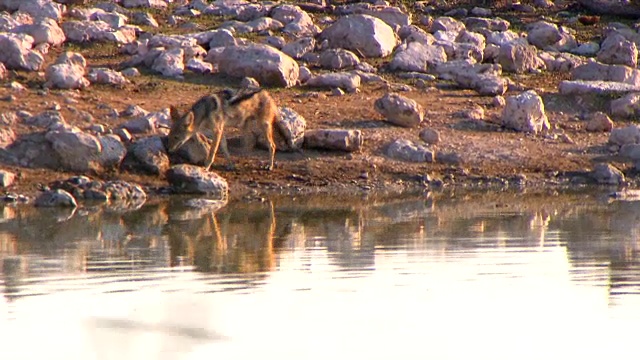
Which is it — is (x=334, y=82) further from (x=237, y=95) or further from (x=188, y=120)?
(x=188, y=120)

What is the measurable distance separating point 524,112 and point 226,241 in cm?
640

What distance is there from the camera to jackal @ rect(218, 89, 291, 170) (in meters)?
15.2

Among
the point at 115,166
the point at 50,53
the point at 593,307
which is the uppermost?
the point at 50,53

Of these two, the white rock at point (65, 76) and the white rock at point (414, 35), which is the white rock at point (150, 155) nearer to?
the white rock at point (65, 76)

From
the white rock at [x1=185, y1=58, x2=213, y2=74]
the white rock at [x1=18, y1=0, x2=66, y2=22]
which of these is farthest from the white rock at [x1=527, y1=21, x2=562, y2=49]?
the white rock at [x1=18, y1=0, x2=66, y2=22]

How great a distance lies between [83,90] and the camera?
16.4 m

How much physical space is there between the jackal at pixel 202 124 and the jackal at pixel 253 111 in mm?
90

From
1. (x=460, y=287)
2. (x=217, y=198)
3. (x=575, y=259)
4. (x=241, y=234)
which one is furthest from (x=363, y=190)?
(x=460, y=287)

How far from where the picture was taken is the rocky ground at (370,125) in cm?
→ 1473

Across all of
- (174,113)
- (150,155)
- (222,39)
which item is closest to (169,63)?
(222,39)

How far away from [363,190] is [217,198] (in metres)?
1.67

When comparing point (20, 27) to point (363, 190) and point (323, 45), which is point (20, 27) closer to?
point (323, 45)

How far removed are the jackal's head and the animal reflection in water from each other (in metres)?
1.59

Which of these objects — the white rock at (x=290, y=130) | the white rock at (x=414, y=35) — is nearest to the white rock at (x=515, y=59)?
the white rock at (x=414, y=35)
